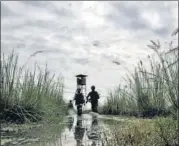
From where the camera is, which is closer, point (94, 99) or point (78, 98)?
point (78, 98)

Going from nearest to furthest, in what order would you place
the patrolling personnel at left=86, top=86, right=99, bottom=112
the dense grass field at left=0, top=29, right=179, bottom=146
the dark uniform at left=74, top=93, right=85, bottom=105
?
the dense grass field at left=0, top=29, right=179, bottom=146 < the dark uniform at left=74, top=93, right=85, bottom=105 < the patrolling personnel at left=86, top=86, right=99, bottom=112

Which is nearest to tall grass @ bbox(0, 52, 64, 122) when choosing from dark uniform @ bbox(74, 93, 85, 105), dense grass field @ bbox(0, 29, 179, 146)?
dense grass field @ bbox(0, 29, 179, 146)

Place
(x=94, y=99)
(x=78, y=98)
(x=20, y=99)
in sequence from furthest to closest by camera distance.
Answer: (x=94, y=99)
(x=78, y=98)
(x=20, y=99)

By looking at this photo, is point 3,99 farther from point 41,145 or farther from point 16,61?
point 41,145

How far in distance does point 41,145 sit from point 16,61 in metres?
5.38

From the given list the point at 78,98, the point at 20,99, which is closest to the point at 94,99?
the point at 78,98

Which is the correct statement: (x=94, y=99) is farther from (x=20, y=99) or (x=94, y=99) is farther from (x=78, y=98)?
(x=20, y=99)

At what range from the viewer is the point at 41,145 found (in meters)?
9.52

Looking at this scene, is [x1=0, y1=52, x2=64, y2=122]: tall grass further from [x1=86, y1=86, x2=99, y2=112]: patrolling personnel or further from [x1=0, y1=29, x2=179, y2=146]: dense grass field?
[x1=86, y1=86, x2=99, y2=112]: patrolling personnel

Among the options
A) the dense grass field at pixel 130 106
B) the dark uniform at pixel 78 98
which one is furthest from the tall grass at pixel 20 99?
the dark uniform at pixel 78 98

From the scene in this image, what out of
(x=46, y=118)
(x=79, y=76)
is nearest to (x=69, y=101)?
(x=79, y=76)

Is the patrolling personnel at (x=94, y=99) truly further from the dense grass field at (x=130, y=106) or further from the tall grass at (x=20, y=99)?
the tall grass at (x=20, y=99)

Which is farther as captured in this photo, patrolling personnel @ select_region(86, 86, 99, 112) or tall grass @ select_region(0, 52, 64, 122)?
patrolling personnel @ select_region(86, 86, 99, 112)


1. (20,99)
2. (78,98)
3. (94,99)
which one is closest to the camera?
(20,99)
